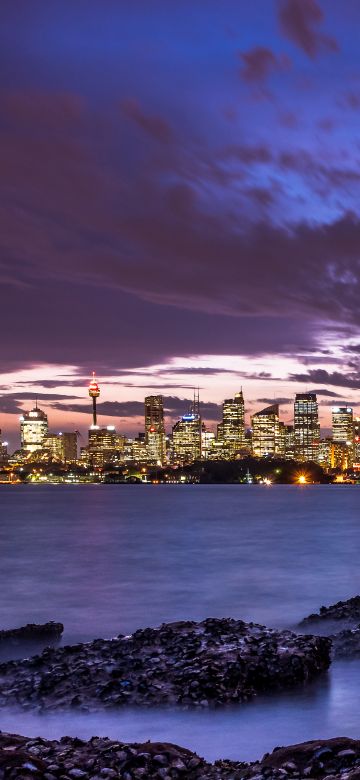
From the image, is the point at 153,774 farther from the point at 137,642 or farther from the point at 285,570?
the point at 285,570

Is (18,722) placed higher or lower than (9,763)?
lower

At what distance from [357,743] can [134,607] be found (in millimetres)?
20716

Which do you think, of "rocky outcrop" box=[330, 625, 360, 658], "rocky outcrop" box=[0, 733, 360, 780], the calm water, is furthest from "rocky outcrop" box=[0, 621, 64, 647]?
"rocky outcrop" box=[0, 733, 360, 780]

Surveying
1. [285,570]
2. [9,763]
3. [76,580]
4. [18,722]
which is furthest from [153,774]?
[285,570]

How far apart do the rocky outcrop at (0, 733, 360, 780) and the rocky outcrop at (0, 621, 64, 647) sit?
10358mm

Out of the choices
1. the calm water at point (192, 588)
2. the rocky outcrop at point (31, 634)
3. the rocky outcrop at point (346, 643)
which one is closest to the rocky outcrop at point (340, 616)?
the calm water at point (192, 588)

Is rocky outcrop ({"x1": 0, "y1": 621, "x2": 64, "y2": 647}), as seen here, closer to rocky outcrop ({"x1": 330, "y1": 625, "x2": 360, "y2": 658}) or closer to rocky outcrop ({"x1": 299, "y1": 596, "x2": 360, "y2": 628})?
rocky outcrop ({"x1": 299, "y1": 596, "x2": 360, "y2": 628})

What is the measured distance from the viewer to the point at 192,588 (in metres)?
37.0

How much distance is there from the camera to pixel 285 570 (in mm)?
43938

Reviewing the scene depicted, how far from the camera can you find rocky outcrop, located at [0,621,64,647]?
2177 cm

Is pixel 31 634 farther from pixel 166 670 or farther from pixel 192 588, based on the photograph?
pixel 192 588

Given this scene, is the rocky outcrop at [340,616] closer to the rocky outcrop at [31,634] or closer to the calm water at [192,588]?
the calm water at [192,588]

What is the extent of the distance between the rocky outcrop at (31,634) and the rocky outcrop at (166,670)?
342cm

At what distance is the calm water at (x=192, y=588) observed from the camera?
48.4 ft
